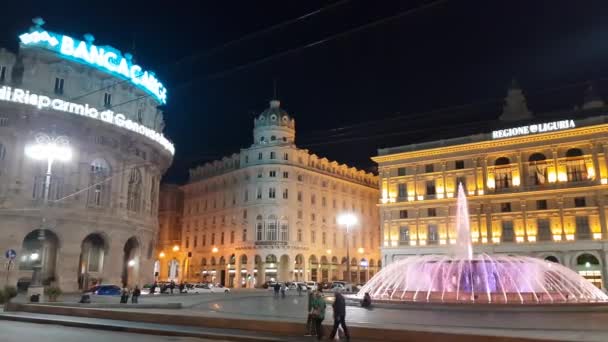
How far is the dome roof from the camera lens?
247 feet

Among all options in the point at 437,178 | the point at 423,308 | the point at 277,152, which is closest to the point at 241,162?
the point at 277,152

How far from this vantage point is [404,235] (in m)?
65.0

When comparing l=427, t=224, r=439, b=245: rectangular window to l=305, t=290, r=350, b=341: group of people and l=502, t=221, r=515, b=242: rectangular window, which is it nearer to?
l=502, t=221, r=515, b=242: rectangular window

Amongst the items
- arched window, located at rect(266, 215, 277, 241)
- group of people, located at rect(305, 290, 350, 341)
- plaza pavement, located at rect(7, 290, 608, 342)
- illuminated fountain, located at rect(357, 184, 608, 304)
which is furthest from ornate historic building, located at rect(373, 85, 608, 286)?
group of people, located at rect(305, 290, 350, 341)

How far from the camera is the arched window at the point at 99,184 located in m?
46.6

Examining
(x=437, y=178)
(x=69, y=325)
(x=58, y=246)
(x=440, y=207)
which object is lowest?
(x=69, y=325)

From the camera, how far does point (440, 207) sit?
62.8 meters

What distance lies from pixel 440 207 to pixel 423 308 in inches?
1621

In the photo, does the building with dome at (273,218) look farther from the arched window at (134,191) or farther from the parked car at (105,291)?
the parked car at (105,291)

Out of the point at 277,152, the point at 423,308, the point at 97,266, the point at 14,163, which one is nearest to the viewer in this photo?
the point at 423,308

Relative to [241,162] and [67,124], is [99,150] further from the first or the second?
[241,162]

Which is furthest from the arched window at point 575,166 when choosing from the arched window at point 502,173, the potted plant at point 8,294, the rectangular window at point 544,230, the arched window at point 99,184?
the potted plant at point 8,294

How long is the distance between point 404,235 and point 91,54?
142 feet

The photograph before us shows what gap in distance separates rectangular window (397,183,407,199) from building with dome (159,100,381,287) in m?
15.0
